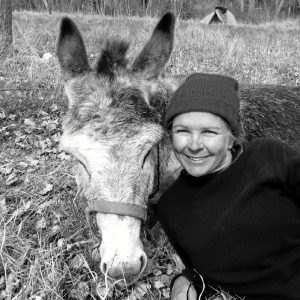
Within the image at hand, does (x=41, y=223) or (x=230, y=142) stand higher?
(x=230, y=142)

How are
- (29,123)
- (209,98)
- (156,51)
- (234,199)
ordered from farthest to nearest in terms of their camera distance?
(29,123) → (156,51) → (234,199) → (209,98)

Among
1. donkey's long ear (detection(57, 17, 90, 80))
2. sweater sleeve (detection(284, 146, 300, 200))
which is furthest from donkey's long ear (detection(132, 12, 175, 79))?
sweater sleeve (detection(284, 146, 300, 200))

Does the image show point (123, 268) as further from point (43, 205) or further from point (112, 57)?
point (43, 205)

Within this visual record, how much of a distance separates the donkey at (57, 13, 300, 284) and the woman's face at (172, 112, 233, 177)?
26cm

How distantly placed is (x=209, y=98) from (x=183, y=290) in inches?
58.0

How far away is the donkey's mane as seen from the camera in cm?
292

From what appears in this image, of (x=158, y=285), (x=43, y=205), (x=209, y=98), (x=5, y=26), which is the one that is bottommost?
(x=158, y=285)

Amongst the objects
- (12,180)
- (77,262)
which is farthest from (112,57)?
(12,180)

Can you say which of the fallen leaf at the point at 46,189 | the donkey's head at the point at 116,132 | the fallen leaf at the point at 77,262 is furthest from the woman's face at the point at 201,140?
the fallen leaf at the point at 46,189

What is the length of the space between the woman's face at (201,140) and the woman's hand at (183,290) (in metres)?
0.88

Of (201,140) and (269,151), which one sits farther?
(269,151)

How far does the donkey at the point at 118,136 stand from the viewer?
2395 mm

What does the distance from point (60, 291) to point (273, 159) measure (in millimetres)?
1915

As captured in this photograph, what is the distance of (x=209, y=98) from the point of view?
237 centimetres
